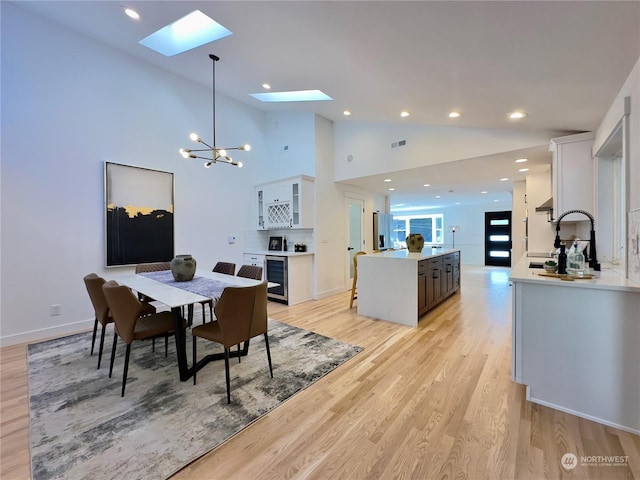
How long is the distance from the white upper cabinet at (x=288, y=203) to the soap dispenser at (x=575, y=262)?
3.67m

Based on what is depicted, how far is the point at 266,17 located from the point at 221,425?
3067 millimetres

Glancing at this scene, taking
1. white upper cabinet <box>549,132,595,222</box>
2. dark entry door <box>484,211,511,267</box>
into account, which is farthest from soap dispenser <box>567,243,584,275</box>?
dark entry door <box>484,211,511,267</box>

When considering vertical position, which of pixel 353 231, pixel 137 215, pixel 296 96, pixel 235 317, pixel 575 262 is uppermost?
pixel 296 96

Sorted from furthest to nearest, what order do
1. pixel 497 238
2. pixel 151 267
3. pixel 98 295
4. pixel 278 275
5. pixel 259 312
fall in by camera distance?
1. pixel 497 238
2. pixel 278 275
3. pixel 151 267
4. pixel 98 295
5. pixel 259 312

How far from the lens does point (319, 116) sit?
5.10 m

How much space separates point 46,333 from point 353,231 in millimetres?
5205

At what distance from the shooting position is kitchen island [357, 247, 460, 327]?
11.8 ft

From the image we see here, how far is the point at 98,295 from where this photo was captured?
256 cm

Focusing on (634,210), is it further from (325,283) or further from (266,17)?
(325,283)

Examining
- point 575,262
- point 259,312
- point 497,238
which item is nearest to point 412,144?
point 575,262

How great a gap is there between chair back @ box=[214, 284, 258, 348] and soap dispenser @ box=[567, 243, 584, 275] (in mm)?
2462

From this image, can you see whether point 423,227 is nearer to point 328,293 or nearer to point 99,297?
point 328,293

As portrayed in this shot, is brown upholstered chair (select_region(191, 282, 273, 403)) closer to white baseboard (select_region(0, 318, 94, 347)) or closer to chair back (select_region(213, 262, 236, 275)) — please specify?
chair back (select_region(213, 262, 236, 275))

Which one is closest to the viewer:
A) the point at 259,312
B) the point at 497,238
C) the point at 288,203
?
the point at 259,312
